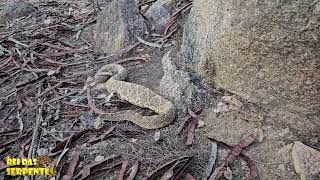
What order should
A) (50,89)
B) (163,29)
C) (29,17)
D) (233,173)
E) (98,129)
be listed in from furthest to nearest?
(29,17), (163,29), (50,89), (98,129), (233,173)

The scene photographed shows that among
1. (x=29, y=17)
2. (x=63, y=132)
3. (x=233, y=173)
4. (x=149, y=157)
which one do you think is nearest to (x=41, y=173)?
(x=63, y=132)

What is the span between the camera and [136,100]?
420 centimetres

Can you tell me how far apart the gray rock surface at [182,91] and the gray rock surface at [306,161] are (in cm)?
109

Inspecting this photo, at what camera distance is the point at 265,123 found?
363 cm

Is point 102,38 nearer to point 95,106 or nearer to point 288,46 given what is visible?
point 95,106

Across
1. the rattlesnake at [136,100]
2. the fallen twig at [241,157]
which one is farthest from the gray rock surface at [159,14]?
the fallen twig at [241,157]

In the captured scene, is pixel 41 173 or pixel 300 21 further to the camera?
pixel 41 173

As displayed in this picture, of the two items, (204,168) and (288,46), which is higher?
(288,46)

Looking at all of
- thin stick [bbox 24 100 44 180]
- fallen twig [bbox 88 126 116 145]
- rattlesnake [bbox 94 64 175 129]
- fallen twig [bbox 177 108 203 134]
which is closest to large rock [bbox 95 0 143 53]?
rattlesnake [bbox 94 64 175 129]

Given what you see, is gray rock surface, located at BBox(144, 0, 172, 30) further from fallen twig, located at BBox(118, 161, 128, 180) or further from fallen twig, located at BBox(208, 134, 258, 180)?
fallen twig, located at BBox(118, 161, 128, 180)

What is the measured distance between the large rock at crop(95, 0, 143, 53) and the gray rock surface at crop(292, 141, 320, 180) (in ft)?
10.6

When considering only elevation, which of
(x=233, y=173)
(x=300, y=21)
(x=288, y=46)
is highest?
(x=300, y=21)

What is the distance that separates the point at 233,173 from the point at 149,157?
85 cm

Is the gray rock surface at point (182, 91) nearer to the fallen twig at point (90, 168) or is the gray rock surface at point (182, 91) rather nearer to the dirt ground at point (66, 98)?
the dirt ground at point (66, 98)
